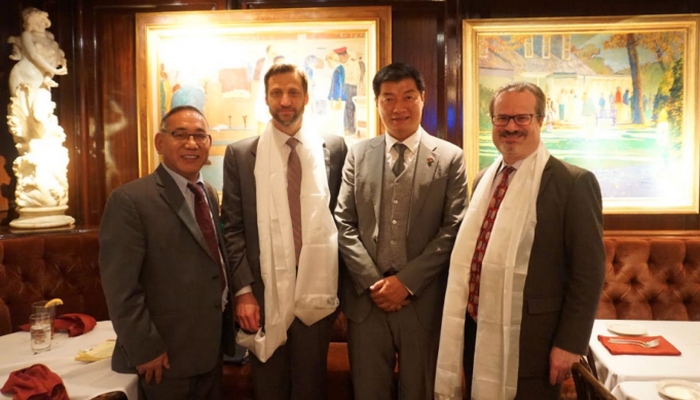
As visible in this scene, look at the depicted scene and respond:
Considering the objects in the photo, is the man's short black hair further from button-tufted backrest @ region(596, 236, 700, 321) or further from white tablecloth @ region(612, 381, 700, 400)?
button-tufted backrest @ region(596, 236, 700, 321)

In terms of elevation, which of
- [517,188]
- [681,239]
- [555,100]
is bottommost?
[681,239]

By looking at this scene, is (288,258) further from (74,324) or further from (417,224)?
(74,324)

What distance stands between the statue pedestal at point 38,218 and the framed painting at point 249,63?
2.04 feet

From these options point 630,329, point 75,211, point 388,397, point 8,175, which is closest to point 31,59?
point 8,175

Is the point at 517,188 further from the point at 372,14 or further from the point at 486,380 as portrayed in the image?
the point at 372,14

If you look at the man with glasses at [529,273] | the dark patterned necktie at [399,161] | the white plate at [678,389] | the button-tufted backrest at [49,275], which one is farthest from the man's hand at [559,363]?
the button-tufted backrest at [49,275]

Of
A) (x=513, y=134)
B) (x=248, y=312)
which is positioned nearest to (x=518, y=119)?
(x=513, y=134)

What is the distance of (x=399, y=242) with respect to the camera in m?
2.10

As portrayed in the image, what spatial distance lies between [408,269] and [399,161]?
50 centimetres

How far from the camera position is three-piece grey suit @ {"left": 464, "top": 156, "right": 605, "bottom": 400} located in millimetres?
1817

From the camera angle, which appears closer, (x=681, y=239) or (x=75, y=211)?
(x=681, y=239)

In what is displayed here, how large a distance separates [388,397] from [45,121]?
2.69m

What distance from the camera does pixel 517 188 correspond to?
1.96 metres

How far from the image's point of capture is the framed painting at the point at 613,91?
3164 mm
